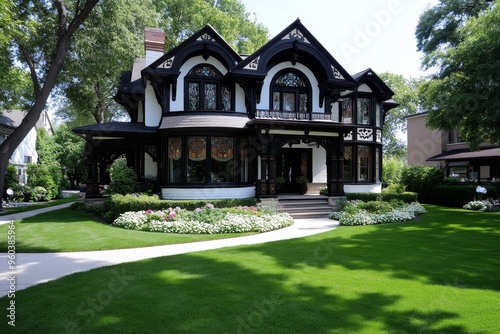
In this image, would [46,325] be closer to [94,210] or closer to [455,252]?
[455,252]

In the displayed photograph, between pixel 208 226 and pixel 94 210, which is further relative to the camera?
pixel 94 210

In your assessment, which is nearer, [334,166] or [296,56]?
[334,166]

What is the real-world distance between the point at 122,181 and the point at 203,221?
6.46 m

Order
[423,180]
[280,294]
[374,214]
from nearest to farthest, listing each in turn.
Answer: [280,294]
[374,214]
[423,180]

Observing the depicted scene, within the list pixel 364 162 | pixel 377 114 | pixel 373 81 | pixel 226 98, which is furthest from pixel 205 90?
pixel 377 114

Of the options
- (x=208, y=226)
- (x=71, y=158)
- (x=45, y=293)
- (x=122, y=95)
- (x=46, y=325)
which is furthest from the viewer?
(x=71, y=158)

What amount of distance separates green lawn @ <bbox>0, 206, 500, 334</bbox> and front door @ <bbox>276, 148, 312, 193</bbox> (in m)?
11.4

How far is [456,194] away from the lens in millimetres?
22453

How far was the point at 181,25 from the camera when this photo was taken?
35.8 metres

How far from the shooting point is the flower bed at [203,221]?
12.2m

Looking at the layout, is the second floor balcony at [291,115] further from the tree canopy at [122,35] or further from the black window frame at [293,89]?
the tree canopy at [122,35]

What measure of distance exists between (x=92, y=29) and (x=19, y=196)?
554 inches

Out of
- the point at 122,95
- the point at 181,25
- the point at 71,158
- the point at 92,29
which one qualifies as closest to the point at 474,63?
the point at 122,95

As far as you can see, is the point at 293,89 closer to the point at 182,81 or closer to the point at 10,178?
the point at 182,81
